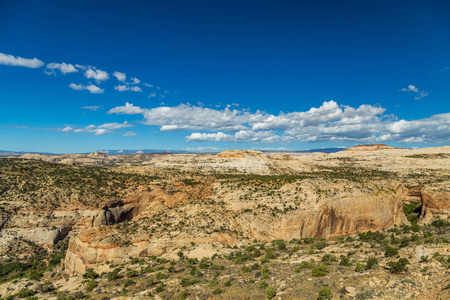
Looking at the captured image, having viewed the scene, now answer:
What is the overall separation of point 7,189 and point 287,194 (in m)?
52.5

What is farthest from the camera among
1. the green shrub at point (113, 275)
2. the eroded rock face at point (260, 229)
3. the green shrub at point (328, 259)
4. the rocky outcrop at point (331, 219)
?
the rocky outcrop at point (331, 219)

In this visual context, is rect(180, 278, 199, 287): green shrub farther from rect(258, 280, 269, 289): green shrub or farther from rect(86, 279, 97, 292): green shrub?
rect(86, 279, 97, 292): green shrub

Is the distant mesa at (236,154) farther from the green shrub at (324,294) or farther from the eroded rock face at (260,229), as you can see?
the green shrub at (324,294)

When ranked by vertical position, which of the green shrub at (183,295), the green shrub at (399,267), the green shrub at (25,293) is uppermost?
the green shrub at (399,267)

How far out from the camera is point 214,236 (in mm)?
32312

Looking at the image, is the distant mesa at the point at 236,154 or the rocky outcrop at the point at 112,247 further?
the distant mesa at the point at 236,154

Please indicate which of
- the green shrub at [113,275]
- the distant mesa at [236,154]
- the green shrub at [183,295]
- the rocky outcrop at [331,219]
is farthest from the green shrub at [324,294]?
the distant mesa at [236,154]

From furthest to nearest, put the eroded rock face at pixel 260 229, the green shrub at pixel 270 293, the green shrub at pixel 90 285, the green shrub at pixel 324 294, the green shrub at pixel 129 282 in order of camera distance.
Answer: the eroded rock face at pixel 260 229 < the green shrub at pixel 90 285 < the green shrub at pixel 129 282 < the green shrub at pixel 270 293 < the green shrub at pixel 324 294

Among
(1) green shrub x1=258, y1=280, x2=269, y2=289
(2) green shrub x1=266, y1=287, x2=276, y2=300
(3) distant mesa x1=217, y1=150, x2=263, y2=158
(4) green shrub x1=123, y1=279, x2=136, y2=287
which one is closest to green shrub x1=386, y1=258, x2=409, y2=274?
(2) green shrub x1=266, y1=287, x2=276, y2=300

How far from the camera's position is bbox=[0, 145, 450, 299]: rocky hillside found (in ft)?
60.3

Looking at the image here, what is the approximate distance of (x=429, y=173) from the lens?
66875mm

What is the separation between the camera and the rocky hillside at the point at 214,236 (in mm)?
18391

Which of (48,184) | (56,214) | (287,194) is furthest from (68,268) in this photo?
(287,194)

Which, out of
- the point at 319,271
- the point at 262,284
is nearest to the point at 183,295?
the point at 262,284
